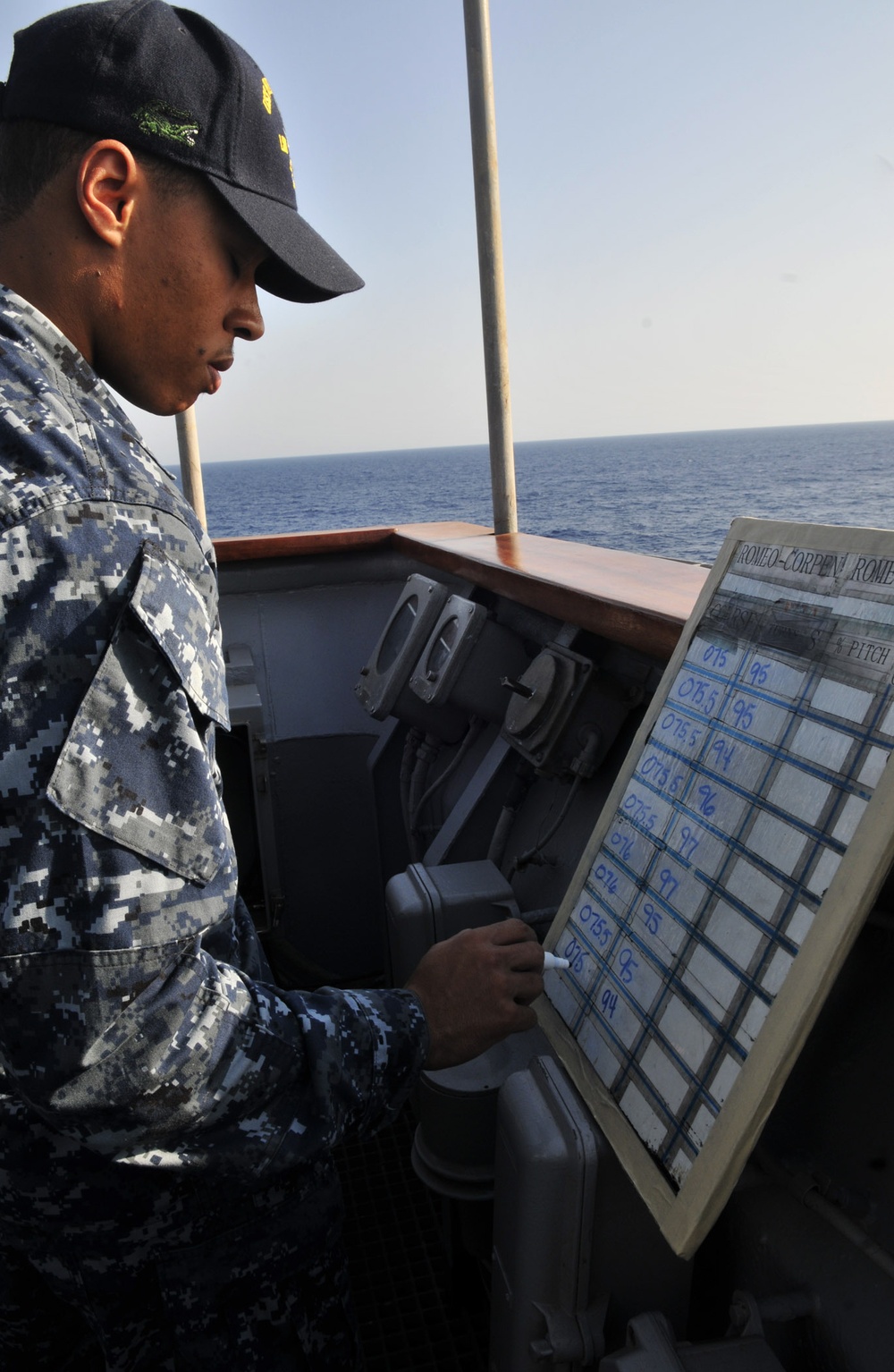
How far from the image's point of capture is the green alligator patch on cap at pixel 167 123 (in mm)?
854

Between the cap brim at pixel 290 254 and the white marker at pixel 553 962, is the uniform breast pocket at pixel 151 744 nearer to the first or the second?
the cap brim at pixel 290 254

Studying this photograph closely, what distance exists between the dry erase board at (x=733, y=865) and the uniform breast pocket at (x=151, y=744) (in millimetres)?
486

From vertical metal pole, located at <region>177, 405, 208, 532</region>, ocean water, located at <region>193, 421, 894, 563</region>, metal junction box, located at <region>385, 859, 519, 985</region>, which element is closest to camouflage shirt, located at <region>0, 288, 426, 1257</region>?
metal junction box, located at <region>385, 859, 519, 985</region>

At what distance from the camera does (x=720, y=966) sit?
0.92m

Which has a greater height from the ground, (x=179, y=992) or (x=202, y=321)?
(x=202, y=321)

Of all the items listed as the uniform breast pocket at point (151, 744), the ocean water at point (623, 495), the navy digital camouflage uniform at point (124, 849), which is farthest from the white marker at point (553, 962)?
the ocean water at point (623, 495)

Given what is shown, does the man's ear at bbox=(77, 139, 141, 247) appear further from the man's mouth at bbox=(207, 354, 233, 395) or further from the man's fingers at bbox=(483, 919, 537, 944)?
the man's fingers at bbox=(483, 919, 537, 944)

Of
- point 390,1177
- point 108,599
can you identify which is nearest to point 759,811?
point 108,599

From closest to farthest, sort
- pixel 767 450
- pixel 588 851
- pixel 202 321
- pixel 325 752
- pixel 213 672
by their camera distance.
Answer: pixel 213 672 → pixel 202 321 → pixel 588 851 → pixel 325 752 → pixel 767 450

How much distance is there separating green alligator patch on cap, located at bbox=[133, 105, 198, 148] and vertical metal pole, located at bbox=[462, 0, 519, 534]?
264 centimetres

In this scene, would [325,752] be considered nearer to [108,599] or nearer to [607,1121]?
[607,1121]

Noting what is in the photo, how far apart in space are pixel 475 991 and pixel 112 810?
48 centimetres

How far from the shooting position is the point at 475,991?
3.37ft

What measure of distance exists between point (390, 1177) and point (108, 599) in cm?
182
